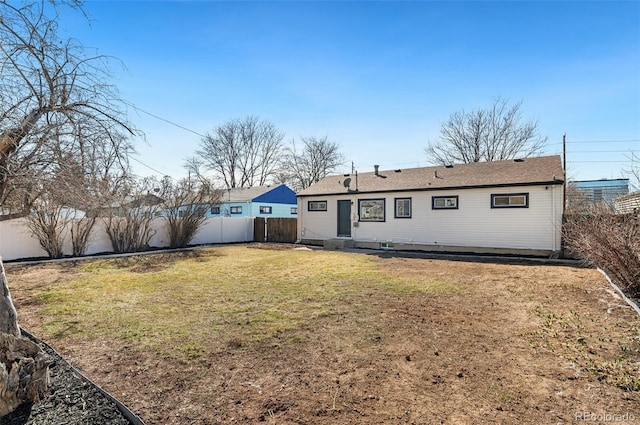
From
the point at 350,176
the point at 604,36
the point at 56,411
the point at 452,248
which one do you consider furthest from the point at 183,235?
the point at 604,36

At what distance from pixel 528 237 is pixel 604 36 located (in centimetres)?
602

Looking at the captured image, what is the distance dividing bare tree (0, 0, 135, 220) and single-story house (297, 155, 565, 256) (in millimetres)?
11208

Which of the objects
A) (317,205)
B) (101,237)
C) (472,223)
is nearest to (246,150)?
(317,205)

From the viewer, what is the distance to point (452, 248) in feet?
41.5

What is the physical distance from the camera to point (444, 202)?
12.8 meters

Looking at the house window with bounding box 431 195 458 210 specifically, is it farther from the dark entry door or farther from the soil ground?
the soil ground

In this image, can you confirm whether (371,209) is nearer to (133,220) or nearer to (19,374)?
(133,220)

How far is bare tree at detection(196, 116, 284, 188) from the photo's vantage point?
36625 mm

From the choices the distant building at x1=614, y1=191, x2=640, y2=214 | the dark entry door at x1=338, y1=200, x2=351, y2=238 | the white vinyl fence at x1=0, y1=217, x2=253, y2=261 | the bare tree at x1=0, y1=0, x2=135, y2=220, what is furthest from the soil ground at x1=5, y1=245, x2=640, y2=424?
the dark entry door at x1=338, y1=200, x2=351, y2=238

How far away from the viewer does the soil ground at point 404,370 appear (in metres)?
2.54

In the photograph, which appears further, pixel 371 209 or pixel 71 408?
pixel 371 209

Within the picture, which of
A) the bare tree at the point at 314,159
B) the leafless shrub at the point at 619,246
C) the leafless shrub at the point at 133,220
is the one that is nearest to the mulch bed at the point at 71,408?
the leafless shrub at the point at 619,246

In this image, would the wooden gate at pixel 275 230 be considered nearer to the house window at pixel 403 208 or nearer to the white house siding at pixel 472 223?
the white house siding at pixel 472 223

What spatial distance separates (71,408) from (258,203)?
23.9 meters
